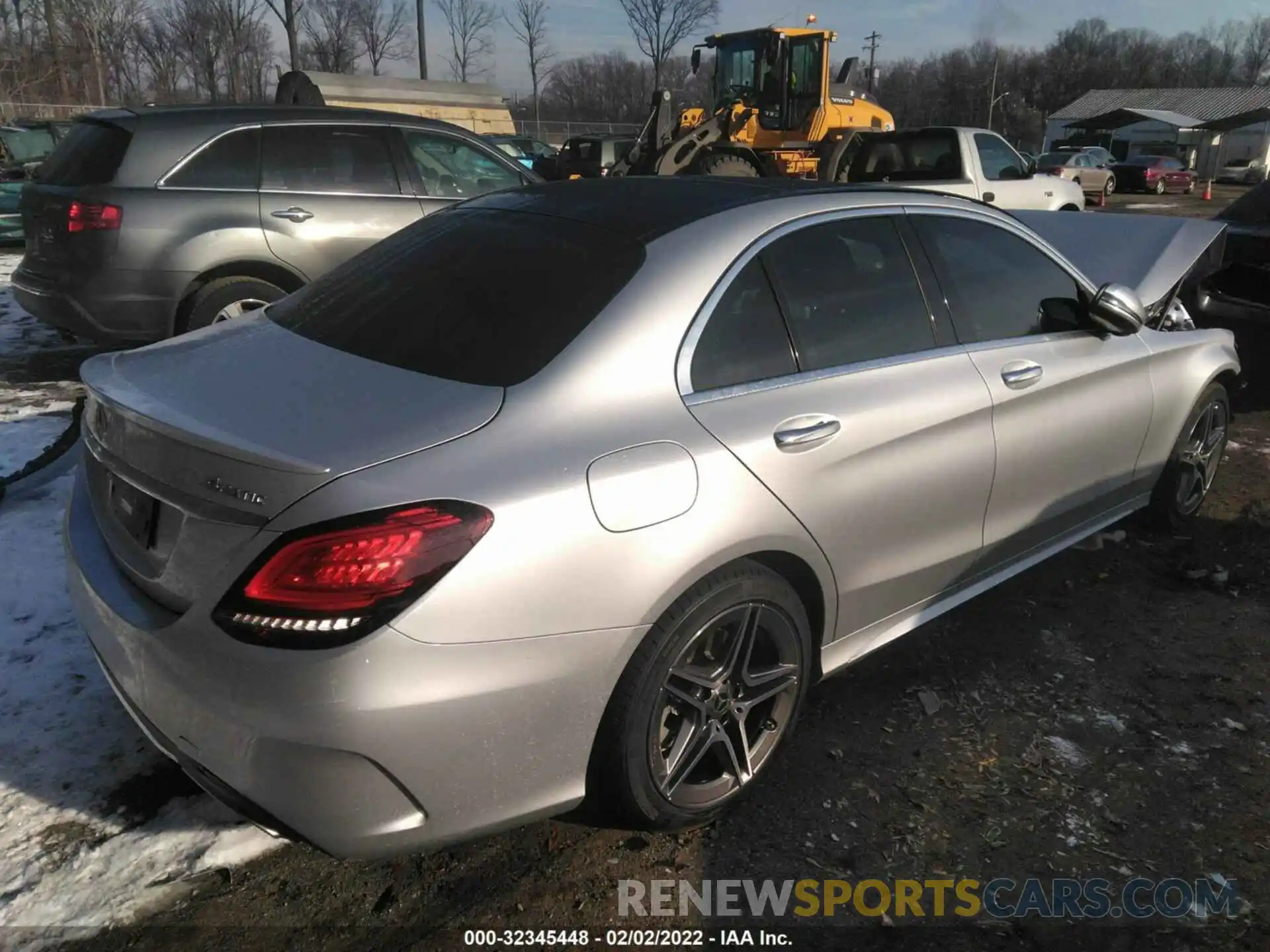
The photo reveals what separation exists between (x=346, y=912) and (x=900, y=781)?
1533mm

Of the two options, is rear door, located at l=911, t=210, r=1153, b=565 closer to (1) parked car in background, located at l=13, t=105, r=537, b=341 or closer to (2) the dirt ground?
(2) the dirt ground

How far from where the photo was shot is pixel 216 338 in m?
2.77

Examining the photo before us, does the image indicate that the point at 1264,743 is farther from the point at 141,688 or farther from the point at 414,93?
the point at 414,93

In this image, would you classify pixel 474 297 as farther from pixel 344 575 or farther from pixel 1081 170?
pixel 1081 170

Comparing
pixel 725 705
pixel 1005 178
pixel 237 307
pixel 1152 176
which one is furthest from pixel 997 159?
pixel 1152 176

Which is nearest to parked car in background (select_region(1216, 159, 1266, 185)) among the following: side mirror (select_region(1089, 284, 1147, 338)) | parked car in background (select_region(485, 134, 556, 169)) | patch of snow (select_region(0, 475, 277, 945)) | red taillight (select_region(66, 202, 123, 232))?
parked car in background (select_region(485, 134, 556, 169))

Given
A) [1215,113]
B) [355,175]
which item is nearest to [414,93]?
[355,175]

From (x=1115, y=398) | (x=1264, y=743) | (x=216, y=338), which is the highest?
(x=216, y=338)

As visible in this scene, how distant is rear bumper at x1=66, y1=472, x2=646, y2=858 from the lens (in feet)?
6.15

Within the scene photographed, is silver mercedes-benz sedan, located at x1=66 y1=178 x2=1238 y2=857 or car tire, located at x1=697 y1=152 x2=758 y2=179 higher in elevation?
car tire, located at x1=697 y1=152 x2=758 y2=179

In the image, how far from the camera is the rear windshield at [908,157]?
36.7 feet

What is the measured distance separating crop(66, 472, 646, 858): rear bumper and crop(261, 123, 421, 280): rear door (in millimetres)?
4430

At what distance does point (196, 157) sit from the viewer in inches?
233

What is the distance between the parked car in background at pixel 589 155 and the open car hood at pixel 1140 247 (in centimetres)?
1410
